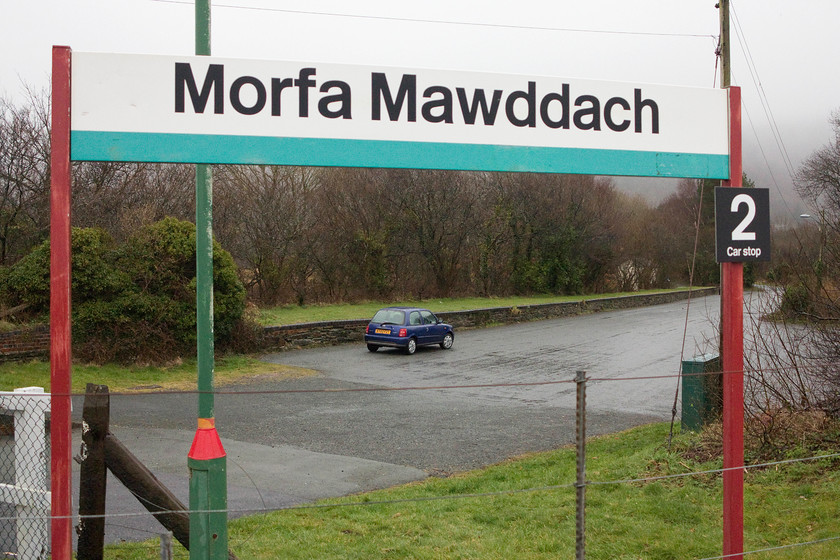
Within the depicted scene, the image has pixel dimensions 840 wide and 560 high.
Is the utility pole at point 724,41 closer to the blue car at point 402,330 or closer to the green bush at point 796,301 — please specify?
the green bush at point 796,301

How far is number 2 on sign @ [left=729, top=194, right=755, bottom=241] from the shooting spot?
4645mm

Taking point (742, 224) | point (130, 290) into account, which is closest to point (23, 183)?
point (130, 290)

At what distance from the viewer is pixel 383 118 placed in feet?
14.0

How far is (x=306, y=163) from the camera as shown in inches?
165

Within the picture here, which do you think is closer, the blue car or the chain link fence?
the chain link fence

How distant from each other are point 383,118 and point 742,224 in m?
2.31

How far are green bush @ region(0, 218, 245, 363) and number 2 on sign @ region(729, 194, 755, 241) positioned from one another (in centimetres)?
1534

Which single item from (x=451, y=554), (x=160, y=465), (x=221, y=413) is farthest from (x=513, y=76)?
(x=221, y=413)

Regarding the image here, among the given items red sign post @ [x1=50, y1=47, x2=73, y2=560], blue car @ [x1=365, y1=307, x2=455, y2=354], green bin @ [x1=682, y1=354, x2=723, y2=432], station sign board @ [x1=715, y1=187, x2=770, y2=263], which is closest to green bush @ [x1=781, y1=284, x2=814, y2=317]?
green bin @ [x1=682, y1=354, x2=723, y2=432]

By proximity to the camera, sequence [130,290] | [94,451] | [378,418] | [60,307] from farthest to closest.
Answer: [130,290], [378,418], [94,451], [60,307]

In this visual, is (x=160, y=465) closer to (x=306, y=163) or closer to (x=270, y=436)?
(x=270, y=436)

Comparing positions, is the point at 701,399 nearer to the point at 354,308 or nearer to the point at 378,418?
the point at 378,418

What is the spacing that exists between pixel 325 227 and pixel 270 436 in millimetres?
25589

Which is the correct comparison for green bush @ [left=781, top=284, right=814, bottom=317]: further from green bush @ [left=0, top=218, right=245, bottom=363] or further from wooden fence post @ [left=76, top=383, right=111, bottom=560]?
green bush @ [left=0, top=218, right=245, bottom=363]
